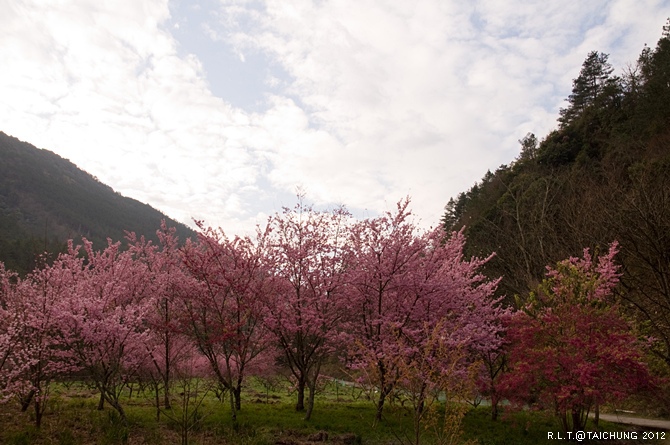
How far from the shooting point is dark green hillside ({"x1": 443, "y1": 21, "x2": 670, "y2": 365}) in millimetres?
16562

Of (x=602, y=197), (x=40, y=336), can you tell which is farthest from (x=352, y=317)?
(x=602, y=197)

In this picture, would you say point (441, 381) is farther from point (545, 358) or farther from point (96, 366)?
point (96, 366)

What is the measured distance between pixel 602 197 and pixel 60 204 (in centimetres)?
12587

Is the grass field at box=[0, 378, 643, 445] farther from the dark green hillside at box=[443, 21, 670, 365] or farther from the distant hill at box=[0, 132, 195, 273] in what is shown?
the distant hill at box=[0, 132, 195, 273]

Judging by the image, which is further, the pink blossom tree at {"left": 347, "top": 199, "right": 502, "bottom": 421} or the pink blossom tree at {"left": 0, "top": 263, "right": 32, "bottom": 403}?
the pink blossom tree at {"left": 347, "top": 199, "right": 502, "bottom": 421}

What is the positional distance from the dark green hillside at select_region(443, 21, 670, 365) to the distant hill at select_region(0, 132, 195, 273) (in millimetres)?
73887

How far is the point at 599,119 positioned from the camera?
40.7 metres

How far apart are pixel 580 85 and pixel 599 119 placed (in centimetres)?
1543

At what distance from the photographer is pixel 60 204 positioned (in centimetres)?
11044

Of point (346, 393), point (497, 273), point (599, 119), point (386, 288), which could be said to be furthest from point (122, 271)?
point (599, 119)

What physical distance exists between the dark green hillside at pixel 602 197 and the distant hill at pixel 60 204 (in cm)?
7389

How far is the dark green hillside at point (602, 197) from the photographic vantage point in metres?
16.6

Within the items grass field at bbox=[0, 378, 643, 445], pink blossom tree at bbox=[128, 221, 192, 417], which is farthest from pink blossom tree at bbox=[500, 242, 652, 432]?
pink blossom tree at bbox=[128, 221, 192, 417]

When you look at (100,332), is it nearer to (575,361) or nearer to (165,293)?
(165,293)
